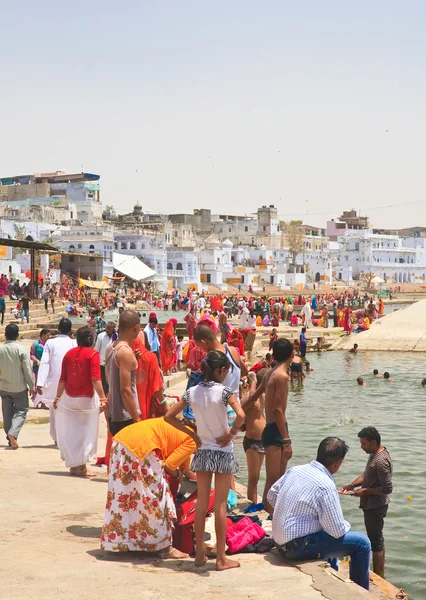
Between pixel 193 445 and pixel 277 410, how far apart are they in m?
1.17

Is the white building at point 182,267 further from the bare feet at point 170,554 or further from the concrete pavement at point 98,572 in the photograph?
the bare feet at point 170,554

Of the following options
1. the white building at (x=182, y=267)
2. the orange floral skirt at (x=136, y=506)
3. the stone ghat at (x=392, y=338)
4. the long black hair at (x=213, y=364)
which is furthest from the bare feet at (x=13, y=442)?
the white building at (x=182, y=267)

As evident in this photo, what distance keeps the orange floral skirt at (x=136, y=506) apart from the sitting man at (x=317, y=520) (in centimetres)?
76

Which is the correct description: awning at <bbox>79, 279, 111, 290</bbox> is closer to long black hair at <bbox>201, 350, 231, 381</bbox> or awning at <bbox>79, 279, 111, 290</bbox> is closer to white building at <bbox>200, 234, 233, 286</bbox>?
white building at <bbox>200, 234, 233, 286</bbox>

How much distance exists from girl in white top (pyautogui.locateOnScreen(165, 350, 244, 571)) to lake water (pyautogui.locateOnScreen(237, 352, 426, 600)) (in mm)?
2180

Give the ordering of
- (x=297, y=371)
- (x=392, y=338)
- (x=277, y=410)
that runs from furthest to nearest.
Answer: (x=392, y=338) < (x=297, y=371) < (x=277, y=410)

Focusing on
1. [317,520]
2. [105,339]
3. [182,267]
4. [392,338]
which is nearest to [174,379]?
[105,339]

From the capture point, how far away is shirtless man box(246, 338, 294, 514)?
634 centimetres

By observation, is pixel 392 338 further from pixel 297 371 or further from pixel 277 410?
pixel 277 410

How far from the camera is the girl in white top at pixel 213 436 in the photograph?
509 cm

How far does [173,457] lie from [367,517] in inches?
76.7

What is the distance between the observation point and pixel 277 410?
632 centimetres

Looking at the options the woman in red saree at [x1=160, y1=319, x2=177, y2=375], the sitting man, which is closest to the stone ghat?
the woman in red saree at [x1=160, y1=319, x2=177, y2=375]

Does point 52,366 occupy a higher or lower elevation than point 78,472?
higher
